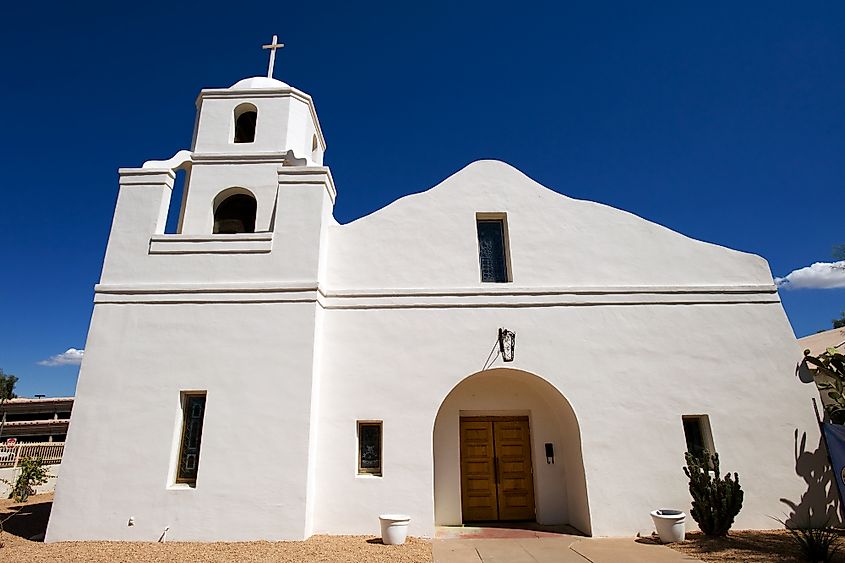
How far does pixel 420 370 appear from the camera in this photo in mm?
9219

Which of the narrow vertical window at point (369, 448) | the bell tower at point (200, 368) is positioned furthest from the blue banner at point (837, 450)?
the bell tower at point (200, 368)

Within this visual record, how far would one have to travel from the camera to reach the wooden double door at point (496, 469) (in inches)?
394

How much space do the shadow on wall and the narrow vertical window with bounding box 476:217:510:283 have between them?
20.6 feet

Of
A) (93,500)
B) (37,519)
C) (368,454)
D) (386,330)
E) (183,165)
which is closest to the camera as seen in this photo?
(93,500)

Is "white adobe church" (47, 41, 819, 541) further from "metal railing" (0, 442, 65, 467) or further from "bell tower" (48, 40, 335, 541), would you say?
"metal railing" (0, 442, 65, 467)

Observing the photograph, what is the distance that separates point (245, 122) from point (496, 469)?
10.7m

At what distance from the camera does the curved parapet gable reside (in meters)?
10.0

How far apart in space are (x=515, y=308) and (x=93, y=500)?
826 centimetres

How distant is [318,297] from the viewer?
9.22 meters

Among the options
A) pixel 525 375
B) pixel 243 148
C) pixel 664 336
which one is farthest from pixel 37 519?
pixel 664 336

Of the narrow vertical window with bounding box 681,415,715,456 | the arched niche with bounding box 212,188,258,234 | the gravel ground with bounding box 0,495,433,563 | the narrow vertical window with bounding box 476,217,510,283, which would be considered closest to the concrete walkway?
the gravel ground with bounding box 0,495,433,563

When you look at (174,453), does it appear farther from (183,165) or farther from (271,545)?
(183,165)

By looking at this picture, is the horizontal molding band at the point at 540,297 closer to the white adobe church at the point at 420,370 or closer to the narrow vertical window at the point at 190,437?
the white adobe church at the point at 420,370

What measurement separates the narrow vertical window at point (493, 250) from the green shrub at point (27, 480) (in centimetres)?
1529
